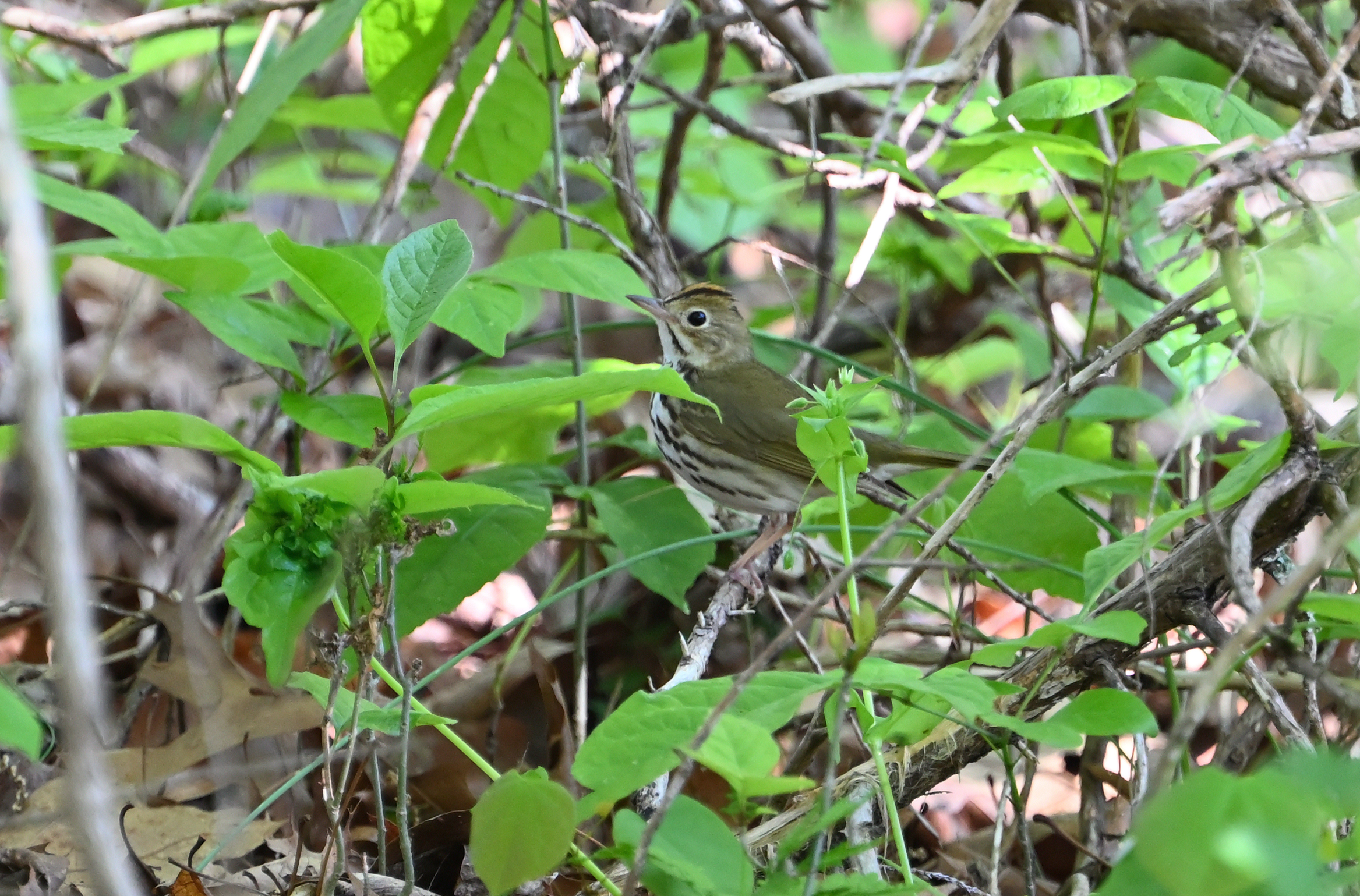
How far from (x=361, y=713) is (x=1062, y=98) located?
4.51 feet

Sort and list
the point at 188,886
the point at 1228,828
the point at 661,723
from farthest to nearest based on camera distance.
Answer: the point at 188,886
the point at 661,723
the point at 1228,828

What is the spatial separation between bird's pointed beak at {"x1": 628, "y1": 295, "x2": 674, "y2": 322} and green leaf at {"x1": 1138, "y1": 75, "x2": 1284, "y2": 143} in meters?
1.41

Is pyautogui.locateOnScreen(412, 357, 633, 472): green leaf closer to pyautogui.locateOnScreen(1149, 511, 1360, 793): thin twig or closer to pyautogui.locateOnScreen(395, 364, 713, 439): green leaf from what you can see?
pyautogui.locateOnScreen(395, 364, 713, 439): green leaf

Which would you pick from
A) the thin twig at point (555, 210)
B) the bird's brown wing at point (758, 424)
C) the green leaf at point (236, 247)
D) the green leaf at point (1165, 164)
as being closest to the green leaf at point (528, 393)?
the green leaf at point (236, 247)

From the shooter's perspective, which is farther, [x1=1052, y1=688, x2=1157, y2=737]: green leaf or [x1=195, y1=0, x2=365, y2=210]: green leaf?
[x1=195, y1=0, x2=365, y2=210]: green leaf

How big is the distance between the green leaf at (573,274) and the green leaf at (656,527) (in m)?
0.49

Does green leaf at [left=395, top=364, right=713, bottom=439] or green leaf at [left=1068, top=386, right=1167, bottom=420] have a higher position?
green leaf at [left=395, top=364, right=713, bottom=439]

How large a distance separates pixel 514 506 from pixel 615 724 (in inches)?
Answer: 40.2

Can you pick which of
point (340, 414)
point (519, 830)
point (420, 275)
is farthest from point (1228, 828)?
point (340, 414)

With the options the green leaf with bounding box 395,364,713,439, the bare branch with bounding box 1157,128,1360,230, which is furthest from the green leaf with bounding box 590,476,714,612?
the bare branch with bounding box 1157,128,1360,230

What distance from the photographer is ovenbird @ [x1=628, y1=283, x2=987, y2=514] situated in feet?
10.0

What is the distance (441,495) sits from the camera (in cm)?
121

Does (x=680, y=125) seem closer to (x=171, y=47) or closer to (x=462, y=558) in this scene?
(x=171, y=47)

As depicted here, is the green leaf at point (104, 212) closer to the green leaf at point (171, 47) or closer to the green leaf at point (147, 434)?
the green leaf at point (147, 434)
